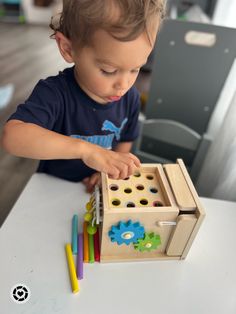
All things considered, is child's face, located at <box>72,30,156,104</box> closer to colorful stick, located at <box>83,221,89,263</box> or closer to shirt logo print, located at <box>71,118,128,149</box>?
shirt logo print, located at <box>71,118,128,149</box>

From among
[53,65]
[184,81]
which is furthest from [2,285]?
[53,65]

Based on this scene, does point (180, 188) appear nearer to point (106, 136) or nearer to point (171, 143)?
point (106, 136)

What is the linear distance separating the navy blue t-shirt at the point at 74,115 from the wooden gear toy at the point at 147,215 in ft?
0.59

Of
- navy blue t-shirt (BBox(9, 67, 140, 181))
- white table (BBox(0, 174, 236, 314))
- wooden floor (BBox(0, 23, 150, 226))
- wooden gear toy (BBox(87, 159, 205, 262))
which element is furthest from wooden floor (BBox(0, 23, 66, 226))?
wooden gear toy (BBox(87, 159, 205, 262))

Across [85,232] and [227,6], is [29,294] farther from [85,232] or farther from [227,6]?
[227,6]

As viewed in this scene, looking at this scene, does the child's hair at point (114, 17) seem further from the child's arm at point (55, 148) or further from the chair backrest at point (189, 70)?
the chair backrest at point (189, 70)

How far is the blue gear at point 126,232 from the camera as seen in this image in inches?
18.6

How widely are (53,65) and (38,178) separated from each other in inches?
87.0

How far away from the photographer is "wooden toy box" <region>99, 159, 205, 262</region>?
1.56 ft

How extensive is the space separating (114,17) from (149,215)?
32 centimetres

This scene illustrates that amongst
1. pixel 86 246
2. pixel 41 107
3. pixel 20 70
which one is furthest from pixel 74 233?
pixel 20 70

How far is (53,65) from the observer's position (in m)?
2.65

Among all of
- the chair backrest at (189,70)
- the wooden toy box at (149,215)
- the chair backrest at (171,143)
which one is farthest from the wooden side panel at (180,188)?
the chair backrest at (189,70)

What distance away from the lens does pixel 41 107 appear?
552 mm
